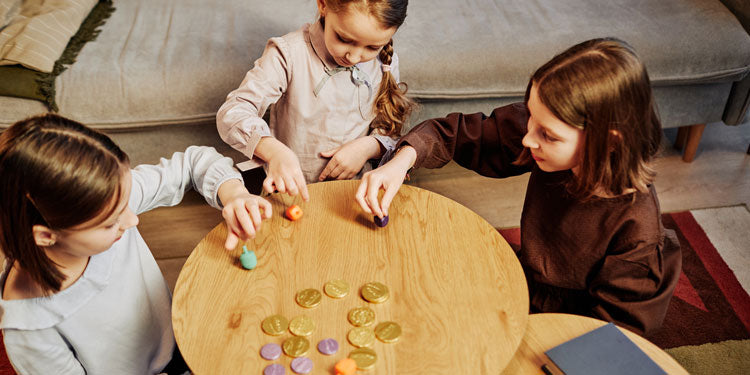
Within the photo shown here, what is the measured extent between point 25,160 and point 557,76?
0.83 meters

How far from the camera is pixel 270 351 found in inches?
32.3

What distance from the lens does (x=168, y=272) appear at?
66.0 inches

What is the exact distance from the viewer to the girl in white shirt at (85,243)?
2.48 feet

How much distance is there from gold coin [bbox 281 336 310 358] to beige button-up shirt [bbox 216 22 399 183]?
0.49 metres

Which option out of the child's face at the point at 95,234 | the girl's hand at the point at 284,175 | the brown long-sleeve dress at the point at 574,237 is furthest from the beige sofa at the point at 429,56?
the child's face at the point at 95,234

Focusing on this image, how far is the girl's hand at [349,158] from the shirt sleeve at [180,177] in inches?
10.4

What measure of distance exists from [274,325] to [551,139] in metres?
0.58

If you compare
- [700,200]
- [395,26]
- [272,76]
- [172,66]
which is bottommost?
[700,200]

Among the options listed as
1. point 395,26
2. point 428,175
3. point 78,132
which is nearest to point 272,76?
point 395,26

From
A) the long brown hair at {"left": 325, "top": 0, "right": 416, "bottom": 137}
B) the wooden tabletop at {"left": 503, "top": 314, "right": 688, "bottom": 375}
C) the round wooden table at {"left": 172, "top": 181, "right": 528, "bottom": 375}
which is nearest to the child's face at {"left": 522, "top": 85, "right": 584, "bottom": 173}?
the round wooden table at {"left": 172, "top": 181, "right": 528, "bottom": 375}

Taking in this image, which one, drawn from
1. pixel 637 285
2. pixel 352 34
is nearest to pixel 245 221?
pixel 352 34

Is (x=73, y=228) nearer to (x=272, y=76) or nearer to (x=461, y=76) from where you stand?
(x=272, y=76)

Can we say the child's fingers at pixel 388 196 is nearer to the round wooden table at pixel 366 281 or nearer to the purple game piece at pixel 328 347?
the round wooden table at pixel 366 281

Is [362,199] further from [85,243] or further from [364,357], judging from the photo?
[85,243]
